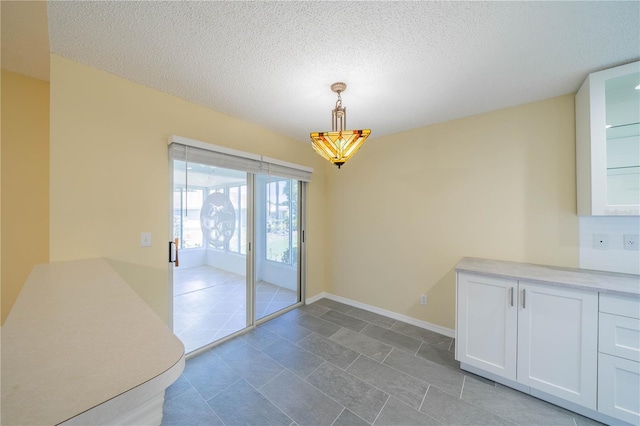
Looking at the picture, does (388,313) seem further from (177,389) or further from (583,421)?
(177,389)

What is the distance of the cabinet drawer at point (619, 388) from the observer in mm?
1459

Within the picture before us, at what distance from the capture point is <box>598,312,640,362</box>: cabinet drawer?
57.9 inches

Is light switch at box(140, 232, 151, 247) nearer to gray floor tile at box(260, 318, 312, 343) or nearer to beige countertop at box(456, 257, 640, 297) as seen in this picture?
gray floor tile at box(260, 318, 312, 343)

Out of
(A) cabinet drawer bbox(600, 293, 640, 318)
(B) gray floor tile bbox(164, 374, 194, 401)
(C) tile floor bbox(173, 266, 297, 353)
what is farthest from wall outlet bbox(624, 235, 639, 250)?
(B) gray floor tile bbox(164, 374, 194, 401)

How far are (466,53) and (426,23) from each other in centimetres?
46

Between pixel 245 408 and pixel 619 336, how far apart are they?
8.60 ft

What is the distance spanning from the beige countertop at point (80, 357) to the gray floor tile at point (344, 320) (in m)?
2.45

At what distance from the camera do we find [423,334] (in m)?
2.73

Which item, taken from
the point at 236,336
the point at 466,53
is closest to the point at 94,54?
the point at 466,53

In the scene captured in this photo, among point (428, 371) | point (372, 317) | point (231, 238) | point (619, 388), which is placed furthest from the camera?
point (372, 317)

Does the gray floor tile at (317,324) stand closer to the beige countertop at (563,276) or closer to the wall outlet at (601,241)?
the beige countertop at (563,276)

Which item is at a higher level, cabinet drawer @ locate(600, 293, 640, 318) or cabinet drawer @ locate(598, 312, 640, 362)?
cabinet drawer @ locate(600, 293, 640, 318)

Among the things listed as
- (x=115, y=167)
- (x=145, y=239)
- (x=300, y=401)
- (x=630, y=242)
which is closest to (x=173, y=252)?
(x=145, y=239)

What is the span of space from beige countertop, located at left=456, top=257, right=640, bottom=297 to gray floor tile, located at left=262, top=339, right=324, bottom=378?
5.37 feet
